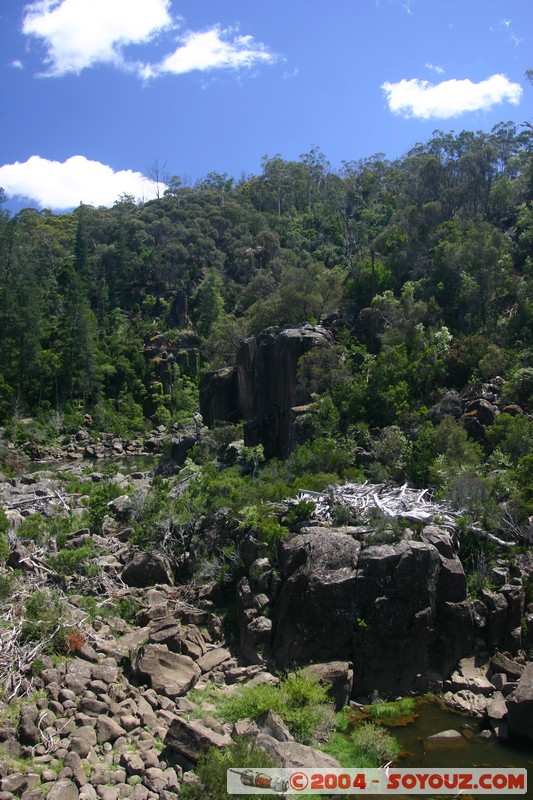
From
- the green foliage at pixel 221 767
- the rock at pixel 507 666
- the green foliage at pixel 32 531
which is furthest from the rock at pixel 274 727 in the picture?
the green foliage at pixel 32 531

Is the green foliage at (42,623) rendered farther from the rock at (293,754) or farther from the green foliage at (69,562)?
the rock at (293,754)

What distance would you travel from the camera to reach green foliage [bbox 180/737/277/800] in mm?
9930

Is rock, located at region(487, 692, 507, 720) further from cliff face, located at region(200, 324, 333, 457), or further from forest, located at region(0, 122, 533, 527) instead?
cliff face, located at region(200, 324, 333, 457)

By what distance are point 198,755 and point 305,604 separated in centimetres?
506

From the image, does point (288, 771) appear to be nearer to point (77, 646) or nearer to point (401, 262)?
point (77, 646)

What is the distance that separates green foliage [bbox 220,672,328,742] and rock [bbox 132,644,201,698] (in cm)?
103

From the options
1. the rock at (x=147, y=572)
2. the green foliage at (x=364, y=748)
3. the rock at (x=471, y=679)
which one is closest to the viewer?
the green foliage at (x=364, y=748)

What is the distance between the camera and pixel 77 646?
14.7m

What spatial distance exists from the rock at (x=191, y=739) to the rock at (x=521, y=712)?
5.69 meters

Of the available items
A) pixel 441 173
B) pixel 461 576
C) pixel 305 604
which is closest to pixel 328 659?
pixel 305 604

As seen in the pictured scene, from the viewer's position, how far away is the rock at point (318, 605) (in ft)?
50.0

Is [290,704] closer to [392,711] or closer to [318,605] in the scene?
[392,711]

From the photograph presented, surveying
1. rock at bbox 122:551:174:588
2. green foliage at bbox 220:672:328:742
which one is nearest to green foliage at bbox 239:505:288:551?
rock at bbox 122:551:174:588

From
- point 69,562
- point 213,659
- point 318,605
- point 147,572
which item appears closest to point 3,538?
point 69,562
